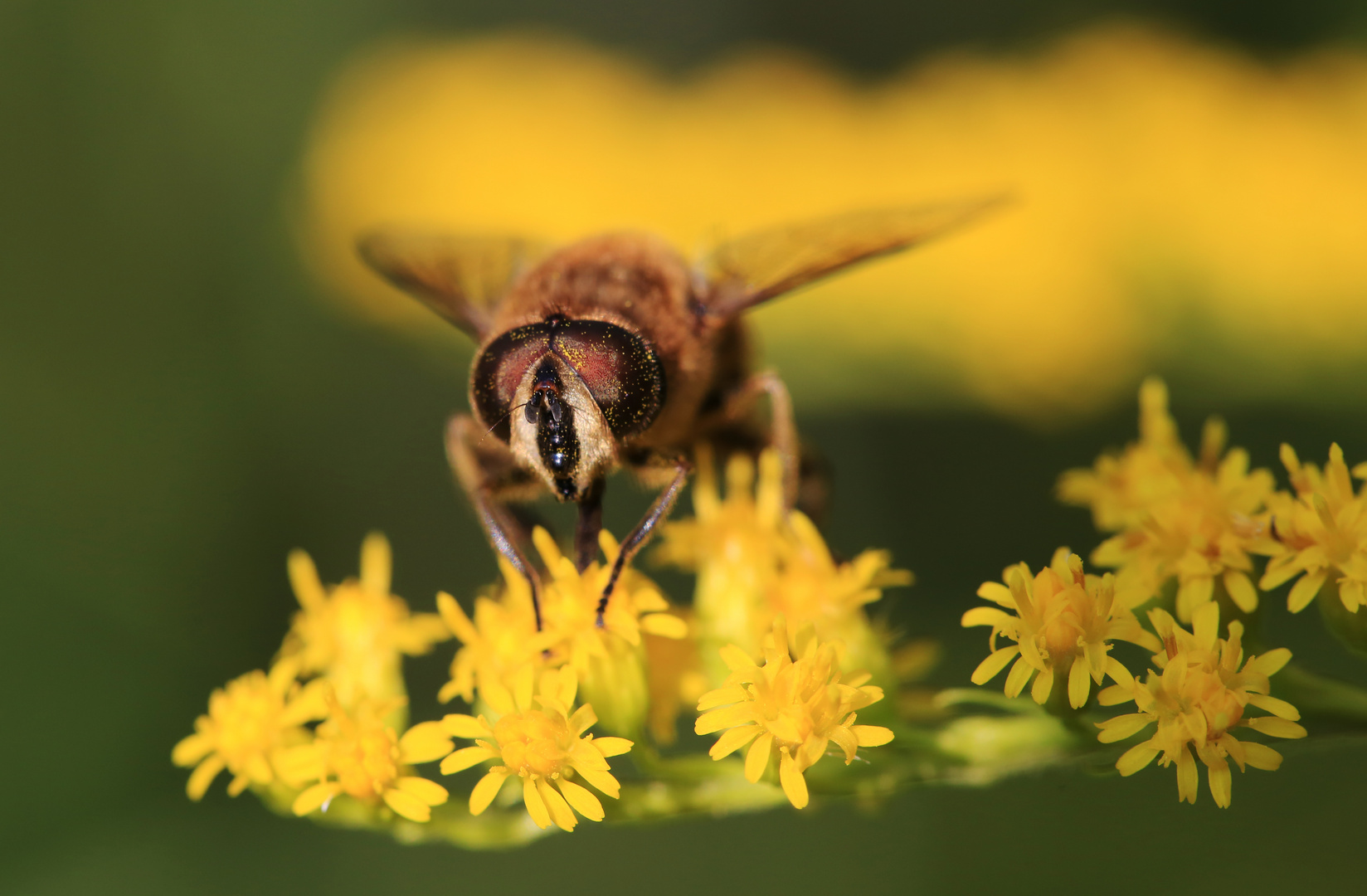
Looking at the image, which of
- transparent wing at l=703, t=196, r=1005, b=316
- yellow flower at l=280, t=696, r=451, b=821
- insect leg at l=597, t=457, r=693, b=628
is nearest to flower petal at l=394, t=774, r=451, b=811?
yellow flower at l=280, t=696, r=451, b=821

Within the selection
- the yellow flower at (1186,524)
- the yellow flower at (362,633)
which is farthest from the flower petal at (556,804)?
the yellow flower at (1186,524)

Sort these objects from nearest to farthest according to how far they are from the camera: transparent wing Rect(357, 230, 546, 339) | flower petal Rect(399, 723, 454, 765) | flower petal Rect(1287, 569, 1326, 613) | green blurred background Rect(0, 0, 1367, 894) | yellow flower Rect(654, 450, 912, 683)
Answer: flower petal Rect(1287, 569, 1326, 613)
flower petal Rect(399, 723, 454, 765)
yellow flower Rect(654, 450, 912, 683)
transparent wing Rect(357, 230, 546, 339)
green blurred background Rect(0, 0, 1367, 894)

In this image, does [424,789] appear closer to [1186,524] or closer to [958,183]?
[1186,524]

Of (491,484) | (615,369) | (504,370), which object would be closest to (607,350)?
(615,369)

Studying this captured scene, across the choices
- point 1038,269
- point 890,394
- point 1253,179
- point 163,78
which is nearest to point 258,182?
point 163,78

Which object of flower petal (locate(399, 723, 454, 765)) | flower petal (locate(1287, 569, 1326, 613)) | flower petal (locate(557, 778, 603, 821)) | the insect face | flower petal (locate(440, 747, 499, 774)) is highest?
the insect face

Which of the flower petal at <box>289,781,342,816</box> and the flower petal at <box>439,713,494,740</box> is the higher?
the flower petal at <box>439,713,494,740</box>

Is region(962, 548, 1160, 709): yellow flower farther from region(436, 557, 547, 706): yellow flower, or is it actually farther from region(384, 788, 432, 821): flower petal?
region(384, 788, 432, 821): flower petal

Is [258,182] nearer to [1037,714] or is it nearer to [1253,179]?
[1253,179]
